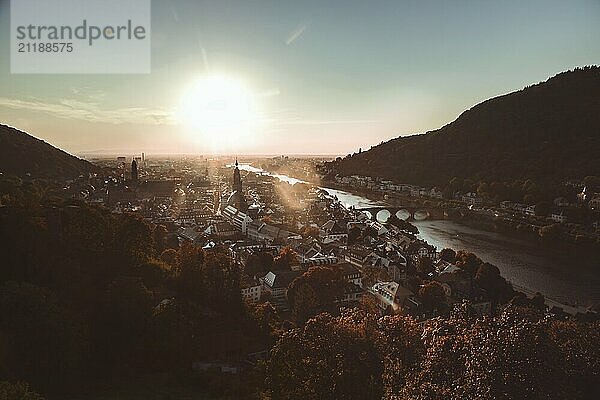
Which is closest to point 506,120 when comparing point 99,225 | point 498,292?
point 498,292

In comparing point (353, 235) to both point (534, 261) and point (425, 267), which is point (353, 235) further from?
point (534, 261)

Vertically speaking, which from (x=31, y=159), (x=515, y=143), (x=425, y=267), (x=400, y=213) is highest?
(x=515, y=143)

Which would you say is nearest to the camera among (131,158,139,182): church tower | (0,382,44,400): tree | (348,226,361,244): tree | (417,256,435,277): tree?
(0,382,44,400): tree

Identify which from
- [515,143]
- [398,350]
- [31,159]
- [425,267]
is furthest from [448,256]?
[515,143]

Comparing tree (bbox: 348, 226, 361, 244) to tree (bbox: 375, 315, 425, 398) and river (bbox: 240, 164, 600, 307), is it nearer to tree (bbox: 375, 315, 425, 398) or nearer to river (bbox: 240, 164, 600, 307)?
river (bbox: 240, 164, 600, 307)

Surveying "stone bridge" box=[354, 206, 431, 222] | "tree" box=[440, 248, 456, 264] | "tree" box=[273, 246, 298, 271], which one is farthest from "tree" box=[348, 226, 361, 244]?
"stone bridge" box=[354, 206, 431, 222]
